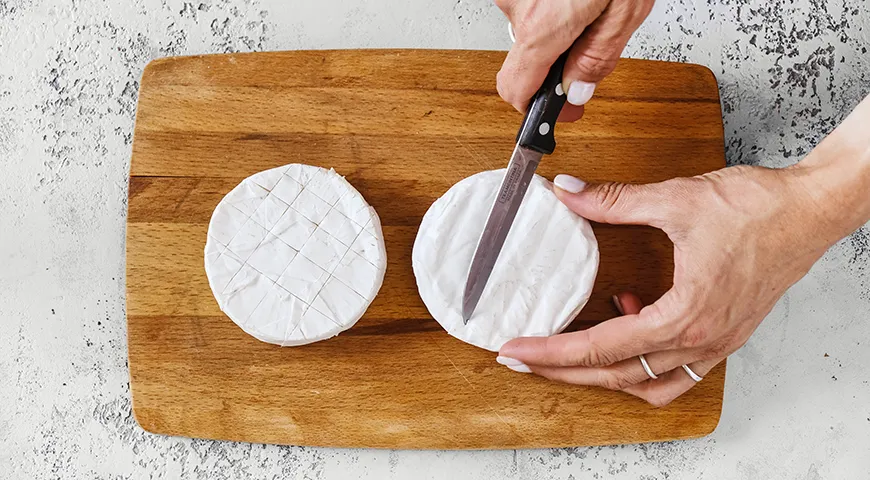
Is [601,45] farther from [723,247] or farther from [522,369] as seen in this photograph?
[522,369]

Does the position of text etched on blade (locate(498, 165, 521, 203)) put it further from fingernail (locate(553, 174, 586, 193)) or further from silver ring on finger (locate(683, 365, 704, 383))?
silver ring on finger (locate(683, 365, 704, 383))

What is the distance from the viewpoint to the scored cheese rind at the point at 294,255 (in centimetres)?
132

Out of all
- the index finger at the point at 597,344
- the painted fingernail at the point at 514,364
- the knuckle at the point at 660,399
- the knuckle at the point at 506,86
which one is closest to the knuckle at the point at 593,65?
the knuckle at the point at 506,86

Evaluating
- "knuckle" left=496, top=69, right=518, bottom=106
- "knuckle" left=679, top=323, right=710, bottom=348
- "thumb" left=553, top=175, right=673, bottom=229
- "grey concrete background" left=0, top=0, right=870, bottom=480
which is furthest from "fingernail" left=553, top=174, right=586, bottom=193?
"grey concrete background" left=0, top=0, right=870, bottom=480

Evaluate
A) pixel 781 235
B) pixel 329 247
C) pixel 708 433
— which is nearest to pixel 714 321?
pixel 781 235

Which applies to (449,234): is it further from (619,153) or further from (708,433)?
(708,433)

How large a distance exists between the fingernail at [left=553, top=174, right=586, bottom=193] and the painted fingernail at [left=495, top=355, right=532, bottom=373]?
0.36 metres

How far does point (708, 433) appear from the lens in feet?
4.73

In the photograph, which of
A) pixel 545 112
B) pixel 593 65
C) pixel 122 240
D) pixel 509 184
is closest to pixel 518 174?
pixel 509 184

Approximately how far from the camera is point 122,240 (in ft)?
5.13

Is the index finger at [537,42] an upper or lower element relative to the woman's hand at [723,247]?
upper

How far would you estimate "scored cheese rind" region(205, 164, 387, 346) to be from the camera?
1.32 metres

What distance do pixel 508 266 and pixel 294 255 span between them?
1.41ft

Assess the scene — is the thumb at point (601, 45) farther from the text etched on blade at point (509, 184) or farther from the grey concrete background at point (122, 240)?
the grey concrete background at point (122, 240)
